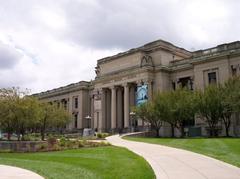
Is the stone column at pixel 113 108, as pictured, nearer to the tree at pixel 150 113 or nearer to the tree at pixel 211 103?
the tree at pixel 150 113

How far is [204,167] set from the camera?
1678 cm

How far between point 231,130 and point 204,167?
4729cm

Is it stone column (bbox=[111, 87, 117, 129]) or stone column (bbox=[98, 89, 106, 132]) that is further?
stone column (bbox=[98, 89, 106, 132])

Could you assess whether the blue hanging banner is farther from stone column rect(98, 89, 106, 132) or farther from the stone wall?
the stone wall

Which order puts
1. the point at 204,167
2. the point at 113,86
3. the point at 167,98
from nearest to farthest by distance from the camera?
the point at 204,167
the point at 167,98
the point at 113,86

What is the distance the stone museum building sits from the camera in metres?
64.3

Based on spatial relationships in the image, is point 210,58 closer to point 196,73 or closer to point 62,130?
point 196,73

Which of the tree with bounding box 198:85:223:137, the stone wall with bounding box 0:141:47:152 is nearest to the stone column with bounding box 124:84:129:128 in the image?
the tree with bounding box 198:85:223:137

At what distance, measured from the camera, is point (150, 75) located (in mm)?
74375

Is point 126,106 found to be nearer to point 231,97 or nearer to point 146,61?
point 146,61

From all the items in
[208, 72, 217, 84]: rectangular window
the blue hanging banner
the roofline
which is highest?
the roofline

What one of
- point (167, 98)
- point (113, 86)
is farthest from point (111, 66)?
point (167, 98)

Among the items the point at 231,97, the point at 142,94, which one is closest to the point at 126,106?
the point at 142,94

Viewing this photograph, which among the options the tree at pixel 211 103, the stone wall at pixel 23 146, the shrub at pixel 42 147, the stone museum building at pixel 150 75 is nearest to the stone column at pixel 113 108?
the stone museum building at pixel 150 75
